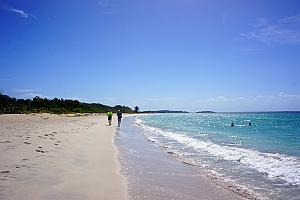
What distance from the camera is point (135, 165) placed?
1221 centimetres

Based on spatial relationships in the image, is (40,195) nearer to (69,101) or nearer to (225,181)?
(225,181)

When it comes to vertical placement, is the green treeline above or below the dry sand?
above

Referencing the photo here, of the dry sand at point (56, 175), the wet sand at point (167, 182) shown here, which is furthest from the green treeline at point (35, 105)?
the wet sand at point (167, 182)

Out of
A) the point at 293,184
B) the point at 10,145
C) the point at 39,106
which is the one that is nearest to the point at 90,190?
the point at 293,184

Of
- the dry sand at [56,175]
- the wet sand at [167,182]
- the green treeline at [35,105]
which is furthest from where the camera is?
the green treeline at [35,105]

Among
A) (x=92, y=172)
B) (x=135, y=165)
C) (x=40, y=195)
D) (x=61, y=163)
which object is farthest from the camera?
(x=135, y=165)

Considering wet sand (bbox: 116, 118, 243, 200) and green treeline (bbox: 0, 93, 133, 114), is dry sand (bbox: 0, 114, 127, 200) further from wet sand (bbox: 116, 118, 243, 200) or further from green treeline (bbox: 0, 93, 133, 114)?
green treeline (bbox: 0, 93, 133, 114)

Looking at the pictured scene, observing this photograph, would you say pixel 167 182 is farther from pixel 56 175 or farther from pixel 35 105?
pixel 35 105

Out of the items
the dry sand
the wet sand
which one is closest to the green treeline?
the dry sand

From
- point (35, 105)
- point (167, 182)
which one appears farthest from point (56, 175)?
point (35, 105)

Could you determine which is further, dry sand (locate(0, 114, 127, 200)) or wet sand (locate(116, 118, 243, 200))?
wet sand (locate(116, 118, 243, 200))

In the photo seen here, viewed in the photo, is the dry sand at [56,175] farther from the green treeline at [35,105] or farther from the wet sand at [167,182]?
the green treeline at [35,105]

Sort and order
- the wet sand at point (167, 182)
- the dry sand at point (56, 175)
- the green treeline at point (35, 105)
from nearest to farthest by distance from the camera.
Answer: the dry sand at point (56, 175), the wet sand at point (167, 182), the green treeline at point (35, 105)

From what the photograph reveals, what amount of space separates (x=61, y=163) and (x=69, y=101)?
97.2m
